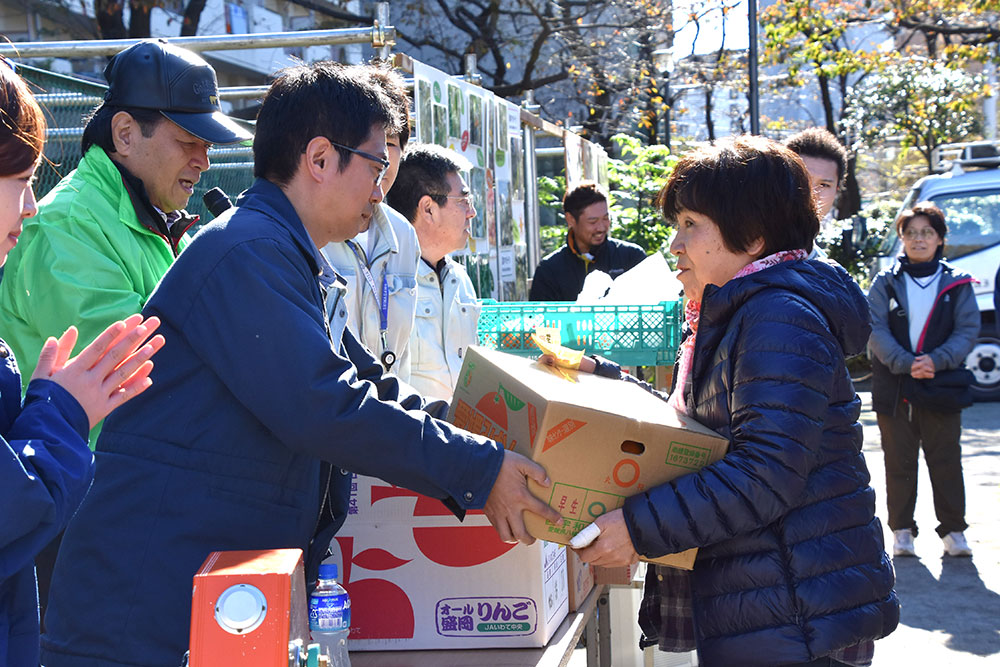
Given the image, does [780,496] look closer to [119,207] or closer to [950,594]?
[119,207]

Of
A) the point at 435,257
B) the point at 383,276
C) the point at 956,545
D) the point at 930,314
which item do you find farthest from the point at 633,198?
the point at 383,276

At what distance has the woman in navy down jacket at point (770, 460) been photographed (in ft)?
7.02

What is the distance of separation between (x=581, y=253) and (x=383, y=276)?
11.9ft

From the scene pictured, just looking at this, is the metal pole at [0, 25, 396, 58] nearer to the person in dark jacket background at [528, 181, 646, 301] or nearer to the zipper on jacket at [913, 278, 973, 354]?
the person in dark jacket background at [528, 181, 646, 301]

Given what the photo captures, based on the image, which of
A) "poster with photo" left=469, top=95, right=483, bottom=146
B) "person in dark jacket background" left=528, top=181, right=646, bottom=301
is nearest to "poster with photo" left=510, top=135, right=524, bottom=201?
"person in dark jacket background" left=528, top=181, right=646, bottom=301

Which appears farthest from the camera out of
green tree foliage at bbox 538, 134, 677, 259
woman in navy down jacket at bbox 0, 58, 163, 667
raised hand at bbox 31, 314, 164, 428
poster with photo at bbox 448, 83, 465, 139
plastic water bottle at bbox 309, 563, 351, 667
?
green tree foliage at bbox 538, 134, 677, 259

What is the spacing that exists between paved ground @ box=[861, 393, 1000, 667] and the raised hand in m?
4.17

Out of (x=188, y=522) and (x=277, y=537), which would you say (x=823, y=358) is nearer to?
(x=277, y=537)

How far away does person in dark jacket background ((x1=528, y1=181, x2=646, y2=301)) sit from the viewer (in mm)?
6922

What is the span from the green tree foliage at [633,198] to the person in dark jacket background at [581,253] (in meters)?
2.74

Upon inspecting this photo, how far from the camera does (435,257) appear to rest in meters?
4.14

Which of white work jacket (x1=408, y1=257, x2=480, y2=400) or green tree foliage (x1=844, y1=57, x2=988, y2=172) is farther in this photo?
green tree foliage (x1=844, y1=57, x2=988, y2=172)

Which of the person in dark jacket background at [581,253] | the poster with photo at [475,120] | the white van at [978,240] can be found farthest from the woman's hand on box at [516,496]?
the white van at [978,240]

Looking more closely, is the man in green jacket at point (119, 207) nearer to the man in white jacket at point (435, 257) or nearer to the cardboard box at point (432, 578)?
the cardboard box at point (432, 578)
